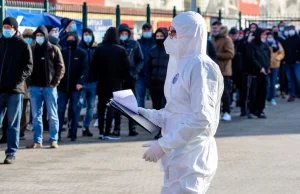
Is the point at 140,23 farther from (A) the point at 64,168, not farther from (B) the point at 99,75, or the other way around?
(A) the point at 64,168

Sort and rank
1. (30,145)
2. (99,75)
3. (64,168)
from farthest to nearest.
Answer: (99,75), (30,145), (64,168)

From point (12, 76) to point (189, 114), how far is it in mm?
6864

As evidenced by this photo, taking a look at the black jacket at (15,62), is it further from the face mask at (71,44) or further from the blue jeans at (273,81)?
the blue jeans at (273,81)

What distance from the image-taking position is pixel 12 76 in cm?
1180

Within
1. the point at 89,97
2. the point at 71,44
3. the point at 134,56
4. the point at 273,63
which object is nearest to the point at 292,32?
the point at 273,63

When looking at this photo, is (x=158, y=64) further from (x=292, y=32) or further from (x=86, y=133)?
(x=292, y=32)

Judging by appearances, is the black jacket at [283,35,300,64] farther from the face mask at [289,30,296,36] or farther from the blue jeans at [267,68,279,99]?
the blue jeans at [267,68,279,99]

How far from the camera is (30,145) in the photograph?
1378 centimetres

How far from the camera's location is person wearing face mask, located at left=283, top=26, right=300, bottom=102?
23.4m

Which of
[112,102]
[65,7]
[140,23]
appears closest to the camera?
[112,102]

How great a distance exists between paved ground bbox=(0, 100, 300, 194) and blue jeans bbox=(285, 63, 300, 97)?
7773mm

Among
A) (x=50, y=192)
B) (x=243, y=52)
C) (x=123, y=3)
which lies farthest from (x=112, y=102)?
(x=123, y=3)

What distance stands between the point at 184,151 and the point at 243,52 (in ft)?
44.0

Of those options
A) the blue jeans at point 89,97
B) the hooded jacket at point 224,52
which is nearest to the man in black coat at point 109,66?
the blue jeans at point 89,97
